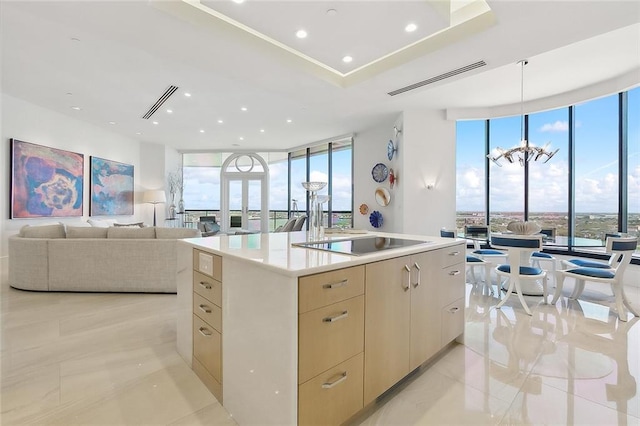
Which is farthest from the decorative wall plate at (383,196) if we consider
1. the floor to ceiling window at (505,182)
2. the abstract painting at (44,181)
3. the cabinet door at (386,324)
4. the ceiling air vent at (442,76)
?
the abstract painting at (44,181)

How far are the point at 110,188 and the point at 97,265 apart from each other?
14.6 feet

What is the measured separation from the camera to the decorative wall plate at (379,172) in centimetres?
636

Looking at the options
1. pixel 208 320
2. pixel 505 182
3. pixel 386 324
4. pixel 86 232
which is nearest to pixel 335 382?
pixel 386 324

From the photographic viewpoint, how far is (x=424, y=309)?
1.86 m

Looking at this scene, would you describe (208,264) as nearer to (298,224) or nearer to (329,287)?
(329,287)

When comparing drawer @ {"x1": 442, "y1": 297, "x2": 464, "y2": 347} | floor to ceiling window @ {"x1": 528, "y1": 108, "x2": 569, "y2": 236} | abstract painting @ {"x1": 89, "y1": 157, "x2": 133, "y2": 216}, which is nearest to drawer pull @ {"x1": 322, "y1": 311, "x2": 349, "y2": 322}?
drawer @ {"x1": 442, "y1": 297, "x2": 464, "y2": 347}

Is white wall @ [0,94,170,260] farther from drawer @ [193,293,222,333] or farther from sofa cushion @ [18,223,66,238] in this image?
drawer @ [193,293,222,333]

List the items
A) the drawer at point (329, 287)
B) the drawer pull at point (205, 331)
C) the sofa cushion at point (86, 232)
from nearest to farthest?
the drawer at point (329, 287)
the drawer pull at point (205, 331)
the sofa cushion at point (86, 232)

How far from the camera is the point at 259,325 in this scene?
1.33m

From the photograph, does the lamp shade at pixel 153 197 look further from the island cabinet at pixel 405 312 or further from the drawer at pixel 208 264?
the island cabinet at pixel 405 312

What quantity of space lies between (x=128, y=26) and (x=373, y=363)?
3259 millimetres

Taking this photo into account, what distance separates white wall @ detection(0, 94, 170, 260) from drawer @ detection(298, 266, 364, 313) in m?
6.40

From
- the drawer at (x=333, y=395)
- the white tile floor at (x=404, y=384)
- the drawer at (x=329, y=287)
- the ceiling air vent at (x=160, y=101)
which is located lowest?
the white tile floor at (x=404, y=384)

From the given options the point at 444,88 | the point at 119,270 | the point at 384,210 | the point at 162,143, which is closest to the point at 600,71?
the point at 444,88
